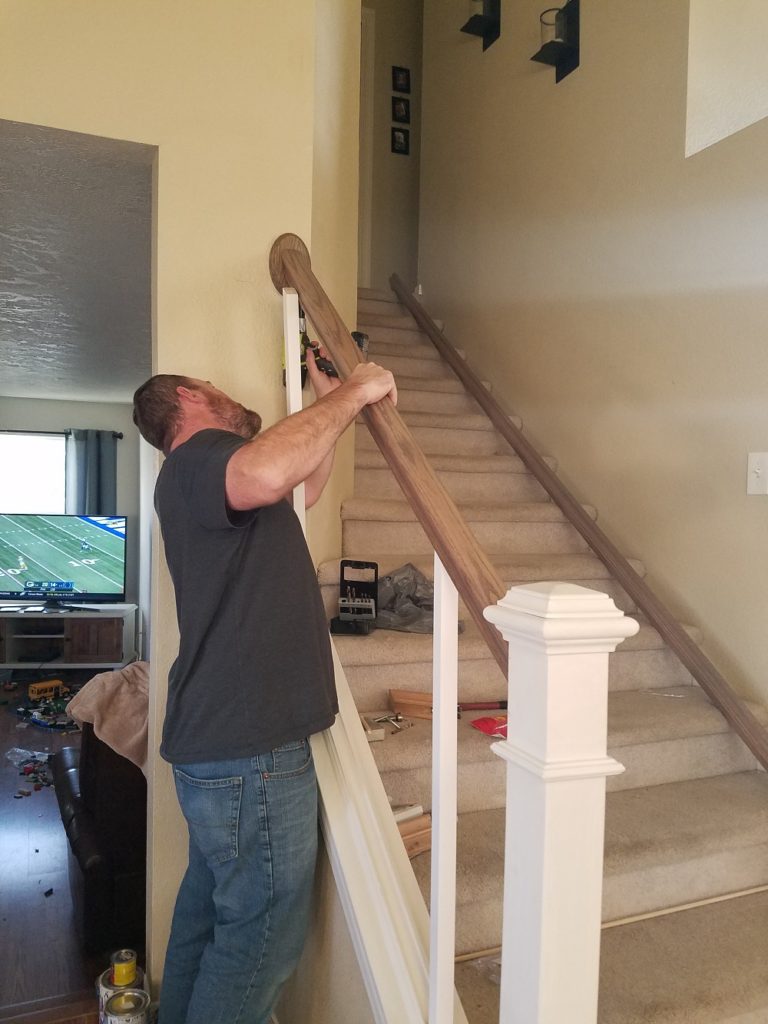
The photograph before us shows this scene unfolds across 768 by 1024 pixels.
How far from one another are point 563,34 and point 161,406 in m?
2.85

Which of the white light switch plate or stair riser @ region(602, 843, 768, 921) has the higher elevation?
the white light switch plate

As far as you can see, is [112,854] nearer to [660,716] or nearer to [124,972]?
[124,972]

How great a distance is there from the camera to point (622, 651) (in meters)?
2.55

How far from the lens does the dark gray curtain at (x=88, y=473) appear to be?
6898 mm

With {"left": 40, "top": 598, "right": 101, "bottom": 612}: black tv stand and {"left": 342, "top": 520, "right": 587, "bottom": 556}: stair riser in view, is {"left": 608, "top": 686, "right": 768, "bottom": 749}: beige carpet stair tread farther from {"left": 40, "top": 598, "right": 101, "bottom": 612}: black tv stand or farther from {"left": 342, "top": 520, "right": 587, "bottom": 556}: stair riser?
{"left": 40, "top": 598, "right": 101, "bottom": 612}: black tv stand

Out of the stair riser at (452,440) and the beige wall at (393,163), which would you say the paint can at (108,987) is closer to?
the stair riser at (452,440)

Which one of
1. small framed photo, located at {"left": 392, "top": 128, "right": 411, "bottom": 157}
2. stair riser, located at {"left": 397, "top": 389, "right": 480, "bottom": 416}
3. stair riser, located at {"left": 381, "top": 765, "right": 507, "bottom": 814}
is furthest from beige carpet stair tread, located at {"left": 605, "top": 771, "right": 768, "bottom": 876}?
small framed photo, located at {"left": 392, "top": 128, "right": 411, "bottom": 157}

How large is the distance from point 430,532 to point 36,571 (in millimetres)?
6017

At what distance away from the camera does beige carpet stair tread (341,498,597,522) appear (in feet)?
9.20

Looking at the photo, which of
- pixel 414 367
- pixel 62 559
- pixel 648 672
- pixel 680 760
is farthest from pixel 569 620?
pixel 62 559

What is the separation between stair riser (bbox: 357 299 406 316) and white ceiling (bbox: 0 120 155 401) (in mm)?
1298

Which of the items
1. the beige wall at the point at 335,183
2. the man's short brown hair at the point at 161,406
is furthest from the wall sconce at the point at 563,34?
the man's short brown hair at the point at 161,406

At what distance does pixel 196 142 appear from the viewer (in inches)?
69.6

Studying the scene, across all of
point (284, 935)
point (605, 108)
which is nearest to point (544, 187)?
point (605, 108)
